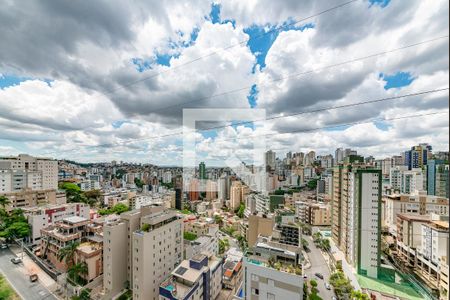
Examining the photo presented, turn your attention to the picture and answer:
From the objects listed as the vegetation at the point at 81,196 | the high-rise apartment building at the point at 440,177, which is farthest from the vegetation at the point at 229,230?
the vegetation at the point at 81,196

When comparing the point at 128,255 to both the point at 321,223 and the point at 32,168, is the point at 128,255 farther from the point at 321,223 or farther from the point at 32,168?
the point at 32,168

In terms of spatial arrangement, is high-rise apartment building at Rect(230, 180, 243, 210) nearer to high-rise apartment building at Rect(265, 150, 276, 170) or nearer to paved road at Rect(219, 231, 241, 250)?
paved road at Rect(219, 231, 241, 250)

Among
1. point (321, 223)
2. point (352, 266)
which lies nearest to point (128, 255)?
point (352, 266)

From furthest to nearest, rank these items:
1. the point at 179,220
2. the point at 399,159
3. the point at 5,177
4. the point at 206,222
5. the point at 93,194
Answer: the point at 93,194 < the point at 5,177 < the point at 399,159 < the point at 206,222 < the point at 179,220

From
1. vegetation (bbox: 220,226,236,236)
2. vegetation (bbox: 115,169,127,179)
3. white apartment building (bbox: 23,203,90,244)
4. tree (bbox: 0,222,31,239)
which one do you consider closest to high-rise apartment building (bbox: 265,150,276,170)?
vegetation (bbox: 220,226,236,236)

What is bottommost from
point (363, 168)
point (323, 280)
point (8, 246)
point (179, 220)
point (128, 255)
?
point (323, 280)

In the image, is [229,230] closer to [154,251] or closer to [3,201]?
[154,251]

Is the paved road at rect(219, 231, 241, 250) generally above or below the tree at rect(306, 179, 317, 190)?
below
